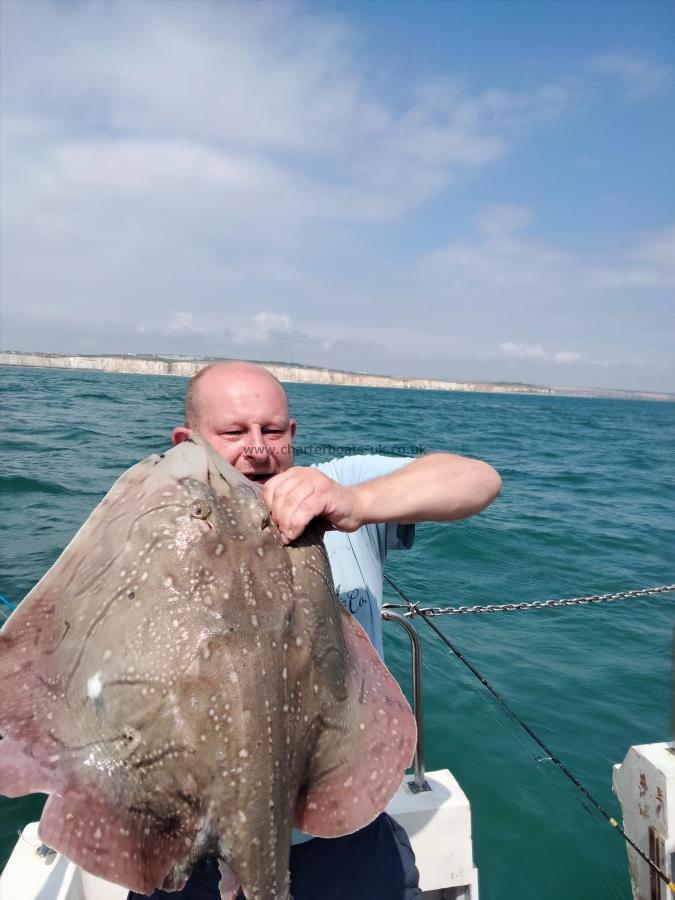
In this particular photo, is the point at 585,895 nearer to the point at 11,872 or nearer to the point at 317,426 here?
the point at 11,872

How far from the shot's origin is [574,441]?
3834 cm

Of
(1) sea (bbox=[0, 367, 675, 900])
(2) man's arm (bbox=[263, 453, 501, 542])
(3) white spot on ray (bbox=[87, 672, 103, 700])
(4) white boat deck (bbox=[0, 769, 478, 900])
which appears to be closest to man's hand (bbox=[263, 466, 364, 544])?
(2) man's arm (bbox=[263, 453, 501, 542])

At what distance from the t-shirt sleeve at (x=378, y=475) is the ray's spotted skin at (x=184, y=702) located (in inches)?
37.9

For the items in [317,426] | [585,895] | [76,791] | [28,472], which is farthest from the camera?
[317,426]

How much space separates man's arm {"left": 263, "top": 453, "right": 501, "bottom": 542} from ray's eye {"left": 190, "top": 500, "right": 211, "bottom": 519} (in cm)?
20

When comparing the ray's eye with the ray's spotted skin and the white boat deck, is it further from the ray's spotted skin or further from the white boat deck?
the white boat deck

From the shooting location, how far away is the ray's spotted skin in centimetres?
142

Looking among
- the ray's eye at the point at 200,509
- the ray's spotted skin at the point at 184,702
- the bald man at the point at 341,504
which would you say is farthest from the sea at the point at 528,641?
the ray's eye at the point at 200,509

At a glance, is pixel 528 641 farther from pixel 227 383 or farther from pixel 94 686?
pixel 94 686

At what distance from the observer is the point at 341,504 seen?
1875mm

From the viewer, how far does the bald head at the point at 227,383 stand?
2.36 m

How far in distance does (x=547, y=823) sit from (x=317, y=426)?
28.9 metres

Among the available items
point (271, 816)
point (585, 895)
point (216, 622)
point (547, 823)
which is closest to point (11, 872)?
point (271, 816)

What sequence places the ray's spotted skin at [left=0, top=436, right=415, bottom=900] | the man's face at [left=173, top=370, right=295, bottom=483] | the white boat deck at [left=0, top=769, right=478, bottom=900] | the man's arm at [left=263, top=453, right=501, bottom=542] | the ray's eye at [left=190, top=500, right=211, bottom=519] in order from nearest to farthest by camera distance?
the ray's spotted skin at [left=0, top=436, right=415, bottom=900] → the ray's eye at [left=190, top=500, right=211, bottom=519] → the man's arm at [left=263, top=453, right=501, bottom=542] → the man's face at [left=173, top=370, right=295, bottom=483] → the white boat deck at [left=0, top=769, right=478, bottom=900]
